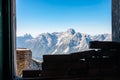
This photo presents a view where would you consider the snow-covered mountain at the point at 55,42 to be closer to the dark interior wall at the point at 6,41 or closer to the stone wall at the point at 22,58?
the stone wall at the point at 22,58

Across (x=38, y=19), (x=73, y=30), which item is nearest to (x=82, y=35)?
(x=73, y=30)

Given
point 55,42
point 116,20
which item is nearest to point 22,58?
point 55,42

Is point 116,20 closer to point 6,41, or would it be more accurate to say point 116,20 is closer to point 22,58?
point 6,41

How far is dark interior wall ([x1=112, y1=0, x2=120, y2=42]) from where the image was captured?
3.83 m

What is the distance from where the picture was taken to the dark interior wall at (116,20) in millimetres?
3828

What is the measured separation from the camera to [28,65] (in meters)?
4.76

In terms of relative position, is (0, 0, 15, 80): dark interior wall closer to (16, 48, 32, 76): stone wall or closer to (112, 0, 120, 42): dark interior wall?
(16, 48, 32, 76): stone wall

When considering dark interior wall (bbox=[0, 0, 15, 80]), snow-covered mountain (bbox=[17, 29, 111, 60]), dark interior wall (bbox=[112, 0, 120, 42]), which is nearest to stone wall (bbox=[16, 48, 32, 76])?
snow-covered mountain (bbox=[17, 29, 111, 60])

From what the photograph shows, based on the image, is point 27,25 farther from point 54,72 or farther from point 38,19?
point 54,72

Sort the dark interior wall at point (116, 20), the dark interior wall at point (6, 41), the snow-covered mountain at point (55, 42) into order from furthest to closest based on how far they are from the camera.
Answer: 1. the snow-covered mountain at point (55, 42)
2. the dark interior wall at point (116, 20)
3. the dark interior wall at point (6, 41)

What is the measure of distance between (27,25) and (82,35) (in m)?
2.03

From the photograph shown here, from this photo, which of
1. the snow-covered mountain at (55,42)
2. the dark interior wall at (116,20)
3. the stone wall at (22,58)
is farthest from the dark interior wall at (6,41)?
the dark interior wall at (116,20)

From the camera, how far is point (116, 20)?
392 cm

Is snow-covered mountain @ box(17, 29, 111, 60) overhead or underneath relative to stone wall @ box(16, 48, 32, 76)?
overhead
